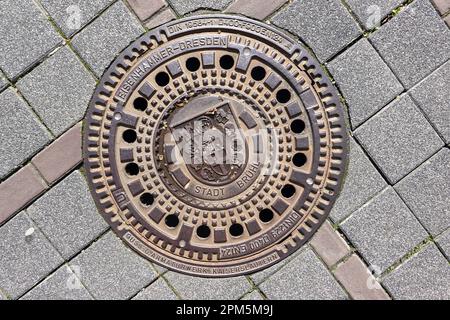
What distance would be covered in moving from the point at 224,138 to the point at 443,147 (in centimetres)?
115

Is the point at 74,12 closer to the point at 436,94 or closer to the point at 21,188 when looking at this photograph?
the point at 21,188

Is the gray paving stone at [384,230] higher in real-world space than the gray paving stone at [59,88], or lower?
lower

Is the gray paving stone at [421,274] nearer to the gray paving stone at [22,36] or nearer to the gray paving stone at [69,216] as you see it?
the gray paving stone at [69,216]

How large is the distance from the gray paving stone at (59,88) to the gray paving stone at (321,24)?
1.04 m

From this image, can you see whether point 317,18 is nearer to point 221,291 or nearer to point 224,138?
point 224,138

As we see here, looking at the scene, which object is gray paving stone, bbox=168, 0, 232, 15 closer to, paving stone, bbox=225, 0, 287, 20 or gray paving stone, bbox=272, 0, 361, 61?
paving stone, bbox=225, 0, 287, 20

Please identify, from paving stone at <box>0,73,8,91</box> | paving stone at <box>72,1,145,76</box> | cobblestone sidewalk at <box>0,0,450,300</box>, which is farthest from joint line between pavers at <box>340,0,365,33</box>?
paving stone at <box>0,73,8,91</box>

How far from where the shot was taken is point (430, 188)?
227cm

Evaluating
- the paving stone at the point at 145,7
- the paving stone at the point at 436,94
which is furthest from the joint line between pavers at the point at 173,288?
the paving stone at the point at 436,94

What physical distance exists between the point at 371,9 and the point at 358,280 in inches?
55.5

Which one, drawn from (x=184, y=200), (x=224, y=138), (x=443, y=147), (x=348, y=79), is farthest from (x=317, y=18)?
(x=184, y=200)

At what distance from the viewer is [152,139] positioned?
7.19ft

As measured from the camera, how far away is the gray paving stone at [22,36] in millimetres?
2193

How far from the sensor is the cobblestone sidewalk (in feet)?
7.25
